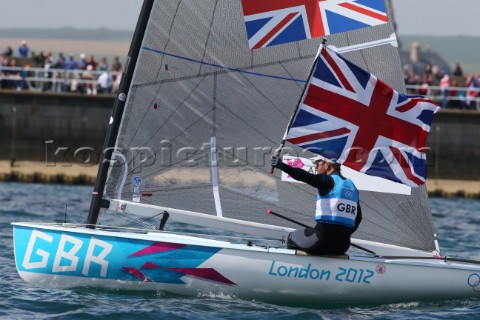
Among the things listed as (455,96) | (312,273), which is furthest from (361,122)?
(455,96)

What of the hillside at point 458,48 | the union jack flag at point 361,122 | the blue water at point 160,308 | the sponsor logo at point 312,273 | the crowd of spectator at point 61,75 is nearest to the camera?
the blue water at point 160,308

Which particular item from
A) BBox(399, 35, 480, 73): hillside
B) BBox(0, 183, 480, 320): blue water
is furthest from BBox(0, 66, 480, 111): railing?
BBox(399, 35, 480, 73): hillside

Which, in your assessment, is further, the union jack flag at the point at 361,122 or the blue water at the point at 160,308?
the union jack flag at the point at 361,122

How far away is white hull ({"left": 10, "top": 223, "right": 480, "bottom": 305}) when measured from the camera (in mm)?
11445

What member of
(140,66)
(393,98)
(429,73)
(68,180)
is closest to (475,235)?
(393,98)

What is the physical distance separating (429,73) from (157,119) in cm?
1934

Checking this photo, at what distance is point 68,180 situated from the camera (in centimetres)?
2592

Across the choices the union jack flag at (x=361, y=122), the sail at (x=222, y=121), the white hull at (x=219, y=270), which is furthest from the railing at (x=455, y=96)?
the white hull at (x=219, y=270)

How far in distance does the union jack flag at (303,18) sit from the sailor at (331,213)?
1.53 metres

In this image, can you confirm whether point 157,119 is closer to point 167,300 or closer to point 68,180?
point 167,300

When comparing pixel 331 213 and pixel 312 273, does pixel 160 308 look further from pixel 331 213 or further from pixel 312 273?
pixel 331 213

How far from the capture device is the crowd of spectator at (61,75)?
28.9 m

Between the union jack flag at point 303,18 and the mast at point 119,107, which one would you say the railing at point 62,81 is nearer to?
the mast at point 119,107

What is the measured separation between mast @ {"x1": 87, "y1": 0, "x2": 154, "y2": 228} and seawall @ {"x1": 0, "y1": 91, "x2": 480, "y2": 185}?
1636 cm
